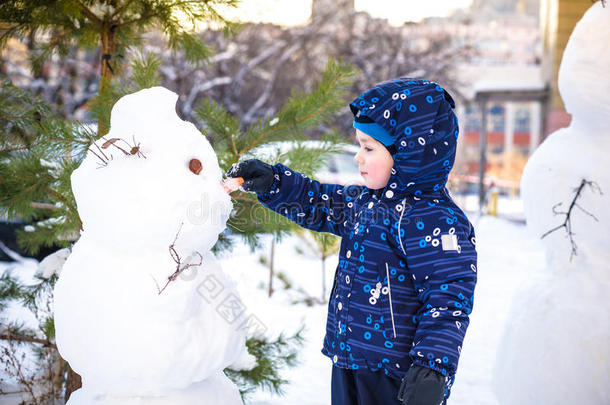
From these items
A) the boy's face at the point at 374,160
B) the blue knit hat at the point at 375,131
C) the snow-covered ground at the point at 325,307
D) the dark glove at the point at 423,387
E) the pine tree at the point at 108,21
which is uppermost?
the pine tree at the point at 108,21

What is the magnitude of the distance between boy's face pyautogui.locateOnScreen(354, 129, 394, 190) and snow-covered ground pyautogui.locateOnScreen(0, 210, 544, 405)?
0.94m

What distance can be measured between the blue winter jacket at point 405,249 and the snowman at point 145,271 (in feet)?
1.37

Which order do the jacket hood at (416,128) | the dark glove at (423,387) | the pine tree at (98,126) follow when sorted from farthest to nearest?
the pine tree at (98,126) → the jacket hood at (416,128) → the dark glove at (423,387)

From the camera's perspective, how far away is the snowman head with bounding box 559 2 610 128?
2.32 meters

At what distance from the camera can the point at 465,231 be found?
5.44ft

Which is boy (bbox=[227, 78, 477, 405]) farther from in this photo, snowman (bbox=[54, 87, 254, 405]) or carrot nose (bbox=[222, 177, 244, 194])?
snowman (bbox=[54, 87, 254, 405])

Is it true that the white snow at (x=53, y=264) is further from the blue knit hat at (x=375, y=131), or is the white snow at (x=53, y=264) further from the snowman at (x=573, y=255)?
the snowman at (x=573, y=255)

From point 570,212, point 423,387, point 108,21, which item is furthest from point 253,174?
point 570,212

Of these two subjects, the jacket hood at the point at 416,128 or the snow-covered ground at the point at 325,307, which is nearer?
the jacket hood at the point at 416,128

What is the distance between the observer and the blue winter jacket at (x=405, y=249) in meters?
Answer: 1.58

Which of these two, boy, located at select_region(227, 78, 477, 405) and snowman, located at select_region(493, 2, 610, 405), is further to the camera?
snowman, located at select_region(493, 2, 610, 405)

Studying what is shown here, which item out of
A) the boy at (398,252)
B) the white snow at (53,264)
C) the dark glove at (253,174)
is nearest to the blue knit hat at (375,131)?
the boy at (398,252)

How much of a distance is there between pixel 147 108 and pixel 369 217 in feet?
2.57

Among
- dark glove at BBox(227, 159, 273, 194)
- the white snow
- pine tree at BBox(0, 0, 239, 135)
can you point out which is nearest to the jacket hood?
dark glove at BBox(227, 159, 273, 194)
